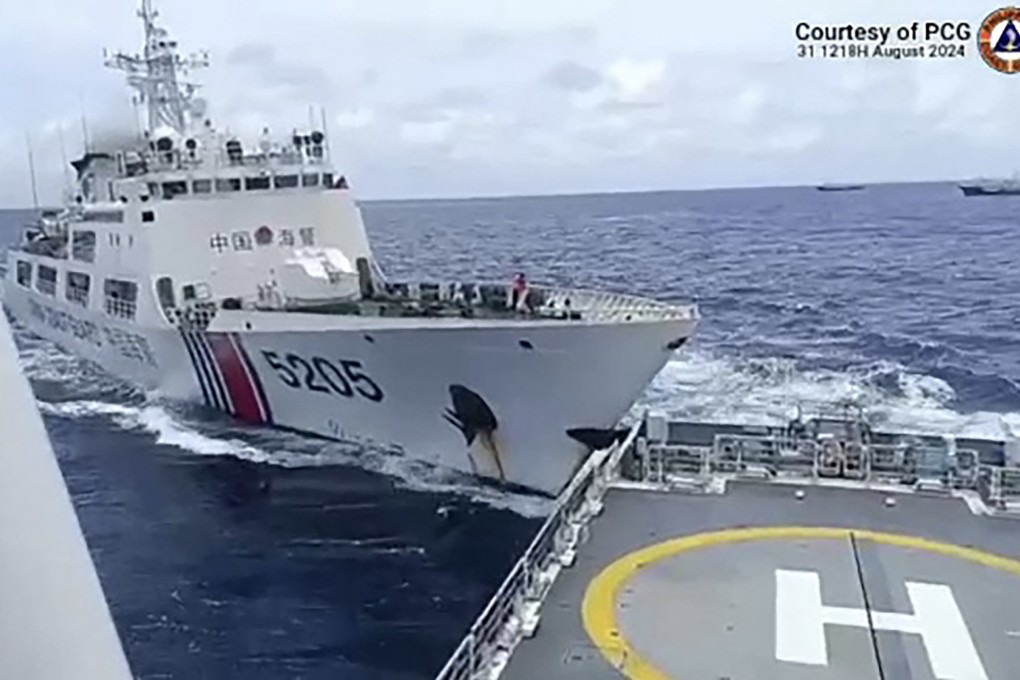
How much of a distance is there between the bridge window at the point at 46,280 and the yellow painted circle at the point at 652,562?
93.2 ft

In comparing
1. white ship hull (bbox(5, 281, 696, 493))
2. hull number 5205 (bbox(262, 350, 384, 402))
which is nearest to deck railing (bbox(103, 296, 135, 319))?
white ship hull (bbox(5, 281, 696, 493))

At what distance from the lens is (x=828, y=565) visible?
7.63 m

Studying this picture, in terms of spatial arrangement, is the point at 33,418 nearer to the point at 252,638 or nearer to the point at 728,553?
the point at 728,553

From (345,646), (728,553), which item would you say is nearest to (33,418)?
(728,553)

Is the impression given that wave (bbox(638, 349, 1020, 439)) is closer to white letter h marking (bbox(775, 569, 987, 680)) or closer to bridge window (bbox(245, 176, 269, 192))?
bridge window (bbox(245, 176, 269, 192))

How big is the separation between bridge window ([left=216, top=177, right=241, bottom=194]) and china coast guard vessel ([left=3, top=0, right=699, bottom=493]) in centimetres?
5

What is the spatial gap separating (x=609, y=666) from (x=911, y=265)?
171 feet

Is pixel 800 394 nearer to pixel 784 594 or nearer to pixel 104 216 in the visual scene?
pixel 784 594

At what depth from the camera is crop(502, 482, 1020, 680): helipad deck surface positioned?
19.8ft

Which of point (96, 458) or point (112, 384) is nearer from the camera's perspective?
point (96, 458)

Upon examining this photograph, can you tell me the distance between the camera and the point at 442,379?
18703mm

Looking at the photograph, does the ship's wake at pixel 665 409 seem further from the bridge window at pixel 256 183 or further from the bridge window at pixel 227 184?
the bridge window at pixel 256 183

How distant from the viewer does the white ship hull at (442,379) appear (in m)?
17.2

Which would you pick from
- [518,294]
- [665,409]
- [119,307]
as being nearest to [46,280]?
[119,307]
